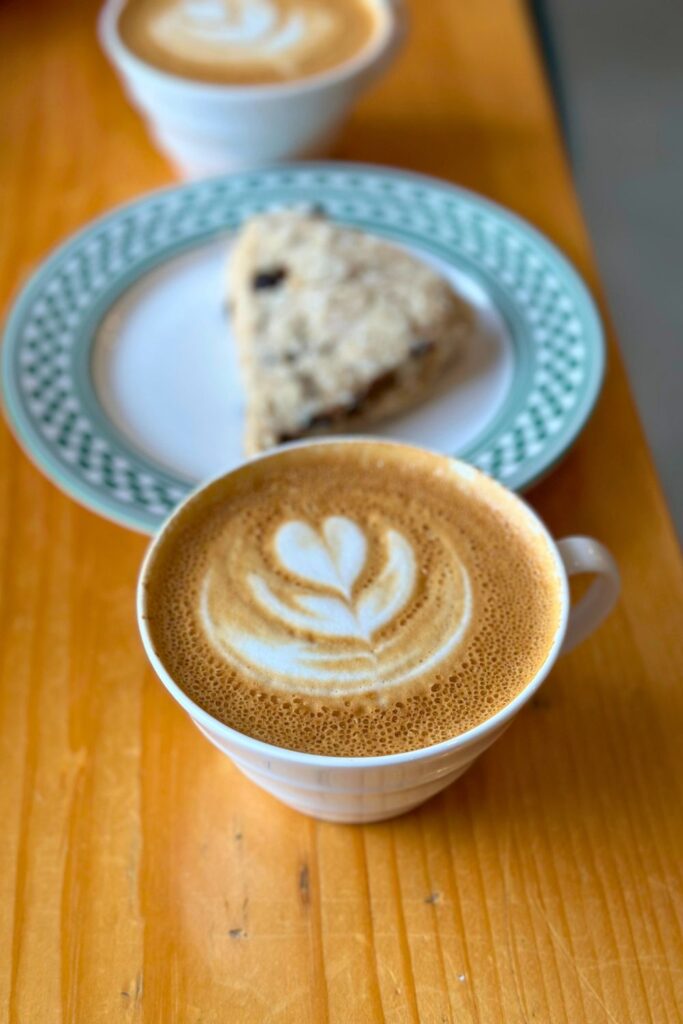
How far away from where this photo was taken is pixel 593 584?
28.0 inches

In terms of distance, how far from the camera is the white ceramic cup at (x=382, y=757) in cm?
57

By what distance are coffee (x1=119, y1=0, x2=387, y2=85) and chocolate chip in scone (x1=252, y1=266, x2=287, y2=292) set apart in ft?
0.98

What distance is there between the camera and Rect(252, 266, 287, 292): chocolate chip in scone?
1.04 meters

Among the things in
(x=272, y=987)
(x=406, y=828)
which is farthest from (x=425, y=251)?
(x=272, y=987)

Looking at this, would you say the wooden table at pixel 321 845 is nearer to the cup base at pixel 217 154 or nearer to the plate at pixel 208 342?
the plate at pixel 208 342

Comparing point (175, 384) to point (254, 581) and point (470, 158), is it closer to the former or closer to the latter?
point (254, 581)

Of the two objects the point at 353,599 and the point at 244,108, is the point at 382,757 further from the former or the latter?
the point at 244,108

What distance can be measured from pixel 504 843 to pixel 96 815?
285 mm

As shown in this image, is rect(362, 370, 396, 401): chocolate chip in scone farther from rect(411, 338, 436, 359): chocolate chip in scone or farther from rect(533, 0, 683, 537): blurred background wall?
rect(533, 0, 683, 537): blurred background wall

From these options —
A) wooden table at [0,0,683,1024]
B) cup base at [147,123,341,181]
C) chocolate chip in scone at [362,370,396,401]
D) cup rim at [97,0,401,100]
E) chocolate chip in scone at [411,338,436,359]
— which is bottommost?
wooden table at [0,0,683,1024]

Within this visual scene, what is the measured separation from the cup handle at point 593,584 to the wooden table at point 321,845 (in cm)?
9

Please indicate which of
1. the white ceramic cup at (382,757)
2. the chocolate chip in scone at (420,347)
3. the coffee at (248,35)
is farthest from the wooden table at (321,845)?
the coffee at (248,35)

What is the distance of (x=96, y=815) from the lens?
2.37ft

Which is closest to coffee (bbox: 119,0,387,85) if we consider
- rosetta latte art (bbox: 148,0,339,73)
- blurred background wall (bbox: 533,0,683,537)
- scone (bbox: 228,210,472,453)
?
rosetta latte art (bbox: 148,0,339,73)
